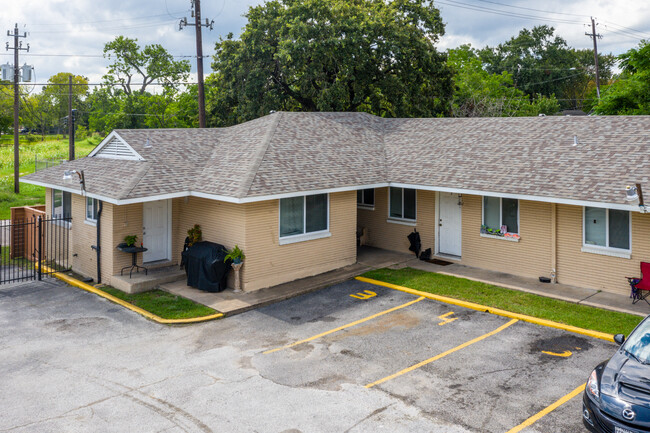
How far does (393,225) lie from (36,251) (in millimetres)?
13107

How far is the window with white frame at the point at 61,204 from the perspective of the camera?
18.4 m

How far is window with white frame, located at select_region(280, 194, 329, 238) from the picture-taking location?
15227 millimetres

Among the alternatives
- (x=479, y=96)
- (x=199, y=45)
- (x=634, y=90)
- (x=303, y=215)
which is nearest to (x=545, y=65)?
(x=479, y=96)

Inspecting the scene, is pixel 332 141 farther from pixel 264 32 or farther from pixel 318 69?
pixel 264 32

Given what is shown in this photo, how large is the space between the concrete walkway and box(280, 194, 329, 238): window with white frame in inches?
59.1

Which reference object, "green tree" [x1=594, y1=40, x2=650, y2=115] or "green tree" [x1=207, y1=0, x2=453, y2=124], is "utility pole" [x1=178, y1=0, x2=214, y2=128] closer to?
A: "green tree" [x1=207, y1=0, x2=453, y2=124]

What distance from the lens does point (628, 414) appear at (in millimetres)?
6355

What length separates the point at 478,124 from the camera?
64.3ft

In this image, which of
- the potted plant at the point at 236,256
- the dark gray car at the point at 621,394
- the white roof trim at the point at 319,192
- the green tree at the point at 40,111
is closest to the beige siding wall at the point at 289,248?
the potted plant at the point at 236,256

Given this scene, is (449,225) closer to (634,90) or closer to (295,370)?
(295,370)

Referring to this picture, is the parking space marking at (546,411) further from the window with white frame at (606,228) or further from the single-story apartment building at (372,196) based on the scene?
the window with white frame at (606,228)

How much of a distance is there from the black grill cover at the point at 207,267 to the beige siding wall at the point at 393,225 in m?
6.93

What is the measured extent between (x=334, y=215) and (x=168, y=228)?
213 inches

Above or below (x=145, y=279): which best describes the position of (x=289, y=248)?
above
